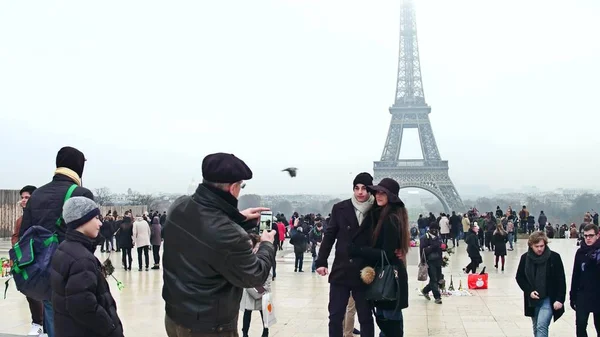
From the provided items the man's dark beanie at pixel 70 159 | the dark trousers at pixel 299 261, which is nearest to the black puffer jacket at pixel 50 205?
the man's dark beanie at pixel 70 159

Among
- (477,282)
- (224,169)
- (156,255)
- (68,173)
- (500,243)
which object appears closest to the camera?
(224,169)

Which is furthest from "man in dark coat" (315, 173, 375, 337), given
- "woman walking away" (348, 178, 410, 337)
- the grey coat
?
the grey coat

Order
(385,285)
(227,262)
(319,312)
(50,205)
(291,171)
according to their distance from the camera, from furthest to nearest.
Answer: (319,312)
(291,171)
(385,285)
(50,205)
(227,262)

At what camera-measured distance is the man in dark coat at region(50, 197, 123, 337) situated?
11.7 ft

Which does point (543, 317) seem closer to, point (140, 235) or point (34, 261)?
point (34, 261)

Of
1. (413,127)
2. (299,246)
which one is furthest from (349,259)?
(413,127)

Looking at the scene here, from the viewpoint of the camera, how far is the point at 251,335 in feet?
25.2

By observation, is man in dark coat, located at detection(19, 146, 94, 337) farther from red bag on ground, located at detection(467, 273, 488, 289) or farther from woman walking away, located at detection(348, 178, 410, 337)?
red bag on ground, located at detection(467, 273, 488, 289)

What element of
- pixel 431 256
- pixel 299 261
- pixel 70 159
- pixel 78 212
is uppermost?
pixel 70 159

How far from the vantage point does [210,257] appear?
3207 millimetres

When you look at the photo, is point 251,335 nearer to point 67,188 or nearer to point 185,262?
point 67,188

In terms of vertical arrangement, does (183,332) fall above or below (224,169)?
below

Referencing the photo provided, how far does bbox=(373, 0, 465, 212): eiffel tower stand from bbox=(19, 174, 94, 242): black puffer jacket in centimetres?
6527

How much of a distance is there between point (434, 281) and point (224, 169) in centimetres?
780
